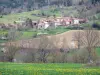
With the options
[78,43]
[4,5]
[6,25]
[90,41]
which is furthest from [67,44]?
[4,5]

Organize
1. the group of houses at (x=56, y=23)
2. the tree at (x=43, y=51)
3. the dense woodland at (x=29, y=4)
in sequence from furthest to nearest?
the dense woodland at (x=29, y=4)
the group of houses at (x=56, y=23)
the tree at (x=43, y=51)

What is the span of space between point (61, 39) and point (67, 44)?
175 inches

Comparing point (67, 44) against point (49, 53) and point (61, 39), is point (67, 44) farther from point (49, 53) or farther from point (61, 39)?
point (49, 53)

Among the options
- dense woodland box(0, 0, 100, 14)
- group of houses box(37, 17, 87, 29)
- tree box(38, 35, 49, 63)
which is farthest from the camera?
dense woodland box(0, 0, 100, 14)

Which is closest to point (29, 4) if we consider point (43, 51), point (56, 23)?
point (56, 23)

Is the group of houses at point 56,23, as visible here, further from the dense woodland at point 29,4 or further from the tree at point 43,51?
the tree at point 43,51

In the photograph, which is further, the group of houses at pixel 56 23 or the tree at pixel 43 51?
the group of houses at pixel 56 23

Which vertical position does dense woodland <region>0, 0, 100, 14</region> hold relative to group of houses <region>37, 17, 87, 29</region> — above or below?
above

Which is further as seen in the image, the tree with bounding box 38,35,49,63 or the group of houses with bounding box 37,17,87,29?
the group of houses with bounding box 37,17,87,29

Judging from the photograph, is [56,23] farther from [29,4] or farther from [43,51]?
[29,4]

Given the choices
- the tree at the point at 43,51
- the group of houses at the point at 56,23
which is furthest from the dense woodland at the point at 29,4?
the tree at the point at 43,51

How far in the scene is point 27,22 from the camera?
99688 mm

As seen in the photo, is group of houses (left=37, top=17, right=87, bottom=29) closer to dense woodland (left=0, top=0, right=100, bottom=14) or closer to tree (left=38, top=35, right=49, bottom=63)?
dense woodland (left=0, top=0, right=100, bottom=14)

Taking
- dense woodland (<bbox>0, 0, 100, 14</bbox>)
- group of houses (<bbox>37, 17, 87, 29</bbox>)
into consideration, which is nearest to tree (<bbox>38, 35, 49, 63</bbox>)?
group of houses (<bbox>37, 17, 87, 29</bbox>)
